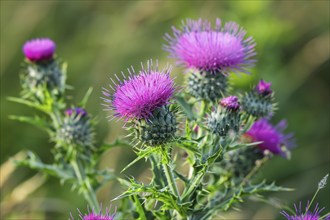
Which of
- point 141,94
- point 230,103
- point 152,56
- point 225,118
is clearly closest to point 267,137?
point 230,103

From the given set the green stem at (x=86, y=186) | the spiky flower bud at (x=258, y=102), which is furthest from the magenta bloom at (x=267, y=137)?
the green stem at (x=86, y=186)

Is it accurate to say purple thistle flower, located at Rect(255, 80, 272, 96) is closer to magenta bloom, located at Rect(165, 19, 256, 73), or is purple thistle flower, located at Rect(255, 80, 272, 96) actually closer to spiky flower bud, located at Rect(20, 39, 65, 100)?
magenta bloom, located at Rect(165, 19, 256, 73)

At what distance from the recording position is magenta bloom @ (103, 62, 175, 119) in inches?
118

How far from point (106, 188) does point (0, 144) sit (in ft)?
7.96

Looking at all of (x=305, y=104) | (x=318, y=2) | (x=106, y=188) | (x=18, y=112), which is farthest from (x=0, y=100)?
(x=318, y=2)

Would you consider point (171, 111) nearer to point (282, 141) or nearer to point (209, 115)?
point (209, 115)

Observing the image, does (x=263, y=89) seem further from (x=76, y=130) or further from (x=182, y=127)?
(x=76, y=130)

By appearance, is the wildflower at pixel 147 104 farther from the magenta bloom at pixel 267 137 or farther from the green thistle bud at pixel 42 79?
the green thistle bud at pixel 42 79

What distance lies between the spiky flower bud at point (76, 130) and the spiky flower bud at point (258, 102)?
126 centimetres

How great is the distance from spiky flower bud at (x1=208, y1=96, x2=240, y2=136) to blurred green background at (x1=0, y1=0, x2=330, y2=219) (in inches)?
111

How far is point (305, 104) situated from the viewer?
8.16 metres

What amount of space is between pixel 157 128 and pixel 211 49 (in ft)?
2.98

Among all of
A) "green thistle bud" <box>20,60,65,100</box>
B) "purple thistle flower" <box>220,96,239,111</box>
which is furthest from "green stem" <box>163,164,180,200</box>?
"green thistle bud" <box>20,60,65,100</box>

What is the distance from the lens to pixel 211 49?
372cm
